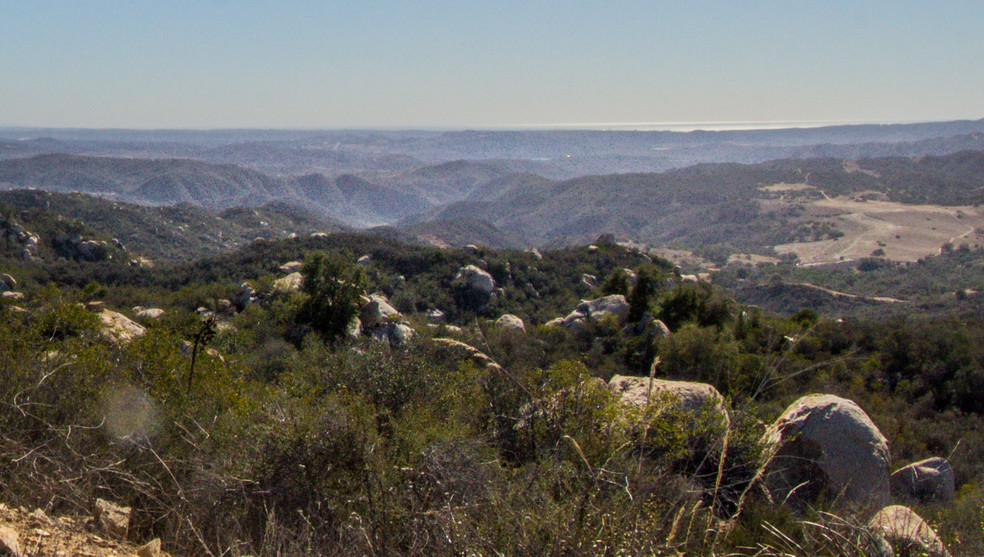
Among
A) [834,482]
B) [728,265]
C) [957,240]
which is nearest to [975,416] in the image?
[834,482]

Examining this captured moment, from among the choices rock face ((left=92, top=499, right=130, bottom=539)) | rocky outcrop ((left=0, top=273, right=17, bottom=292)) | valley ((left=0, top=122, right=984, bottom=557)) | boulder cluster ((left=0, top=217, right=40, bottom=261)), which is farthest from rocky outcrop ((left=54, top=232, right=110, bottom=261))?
rock face ((left=92, top=499, right=130, bottom=539))

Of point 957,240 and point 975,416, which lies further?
point 957,240

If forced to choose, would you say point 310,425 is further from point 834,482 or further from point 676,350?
point 676,350

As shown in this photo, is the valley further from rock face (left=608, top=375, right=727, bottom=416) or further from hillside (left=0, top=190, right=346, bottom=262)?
hillside (left=0, top=190, right=346, bottom=262)

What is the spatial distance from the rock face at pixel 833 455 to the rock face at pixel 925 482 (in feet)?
3.55

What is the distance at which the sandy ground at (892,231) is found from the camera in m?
89.0

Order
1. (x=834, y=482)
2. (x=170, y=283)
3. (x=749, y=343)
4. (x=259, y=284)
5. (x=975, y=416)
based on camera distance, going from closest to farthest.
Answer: (x=834, y=482), (x=975, y=416), (x=749, y=343), (x=259, y=284), (x=170, y=283)

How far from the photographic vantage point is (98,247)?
4531 cm

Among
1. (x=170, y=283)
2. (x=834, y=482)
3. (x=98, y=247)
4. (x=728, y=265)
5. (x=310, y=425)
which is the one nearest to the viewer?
(x=310, y=425)

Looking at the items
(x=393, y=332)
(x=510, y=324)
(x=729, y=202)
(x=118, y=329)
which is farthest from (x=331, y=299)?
(x=729, y=202)

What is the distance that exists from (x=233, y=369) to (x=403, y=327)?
9.13 meters

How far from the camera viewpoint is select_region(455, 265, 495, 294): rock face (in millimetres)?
31703

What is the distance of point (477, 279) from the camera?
32062 mm

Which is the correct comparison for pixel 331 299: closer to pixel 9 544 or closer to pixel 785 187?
pixel 9 544
